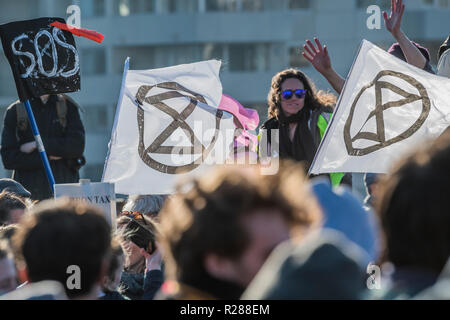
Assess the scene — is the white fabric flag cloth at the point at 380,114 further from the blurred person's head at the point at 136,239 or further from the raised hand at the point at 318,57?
the blurred person's head at the point at 136,239

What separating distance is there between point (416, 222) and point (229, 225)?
0.44 m

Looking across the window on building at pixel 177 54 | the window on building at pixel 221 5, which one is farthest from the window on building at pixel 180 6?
the window on building at pixel 177 54

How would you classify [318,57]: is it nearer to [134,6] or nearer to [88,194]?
[88,194]

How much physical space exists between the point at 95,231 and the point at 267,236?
0.63 m

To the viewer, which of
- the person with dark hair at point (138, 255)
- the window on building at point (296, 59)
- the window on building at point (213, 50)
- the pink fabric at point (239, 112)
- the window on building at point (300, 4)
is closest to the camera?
the person with dark hair at point (138, 255)

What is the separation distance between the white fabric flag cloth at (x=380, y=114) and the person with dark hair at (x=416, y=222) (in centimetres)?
384

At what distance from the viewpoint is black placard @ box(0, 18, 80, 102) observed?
6645 millimetres

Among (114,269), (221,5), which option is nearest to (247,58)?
(221,5)

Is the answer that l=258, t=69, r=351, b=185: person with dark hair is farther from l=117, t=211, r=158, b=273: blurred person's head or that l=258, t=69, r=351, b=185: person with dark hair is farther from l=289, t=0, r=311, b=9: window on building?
l=289, t=0, r=311, b=9: window on building

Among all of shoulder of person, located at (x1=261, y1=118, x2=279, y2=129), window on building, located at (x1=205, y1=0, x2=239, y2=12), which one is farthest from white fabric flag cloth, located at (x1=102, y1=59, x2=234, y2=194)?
window on building, located at (x1=205, y1=0, x2=239, y2=12)

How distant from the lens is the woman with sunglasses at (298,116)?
6.63 metres

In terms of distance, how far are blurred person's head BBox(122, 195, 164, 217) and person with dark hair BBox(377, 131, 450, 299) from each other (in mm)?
4215

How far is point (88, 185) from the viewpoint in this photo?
5145 millimetres
